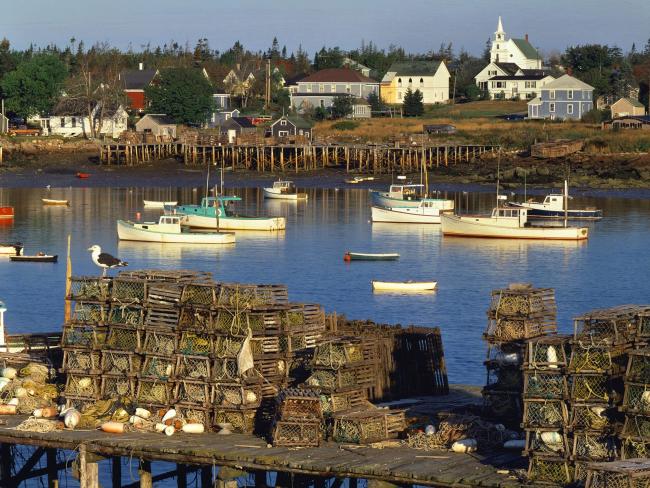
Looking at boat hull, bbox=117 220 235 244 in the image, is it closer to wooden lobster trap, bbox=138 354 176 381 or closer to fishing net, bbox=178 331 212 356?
wooden lobster trap, bbox=138 354 176 381

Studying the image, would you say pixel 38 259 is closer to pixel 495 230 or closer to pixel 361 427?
pixel 495 230

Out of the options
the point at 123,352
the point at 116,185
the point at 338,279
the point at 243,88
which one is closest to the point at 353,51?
the point at 243,88

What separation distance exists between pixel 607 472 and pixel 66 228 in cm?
5726

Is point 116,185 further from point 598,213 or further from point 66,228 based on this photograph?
point 598,213

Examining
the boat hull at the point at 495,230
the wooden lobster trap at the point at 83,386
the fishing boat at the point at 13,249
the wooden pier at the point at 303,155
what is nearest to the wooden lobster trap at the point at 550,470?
the wooden lobster trap at the point at 83,386

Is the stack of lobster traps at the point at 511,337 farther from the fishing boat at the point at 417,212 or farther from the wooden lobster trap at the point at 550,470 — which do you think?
the fishing boat at the point at 417,212

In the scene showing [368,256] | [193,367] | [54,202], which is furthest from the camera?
[54,202]

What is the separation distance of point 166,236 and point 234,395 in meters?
46.0

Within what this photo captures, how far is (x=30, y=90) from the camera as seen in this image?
393 feet

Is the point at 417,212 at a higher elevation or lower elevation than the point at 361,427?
lower

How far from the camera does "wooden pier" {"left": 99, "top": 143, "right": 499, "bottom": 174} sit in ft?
349

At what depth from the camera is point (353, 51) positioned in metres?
170

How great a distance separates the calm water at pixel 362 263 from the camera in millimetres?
47562

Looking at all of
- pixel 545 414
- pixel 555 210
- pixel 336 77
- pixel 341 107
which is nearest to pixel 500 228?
pixel 555 210
